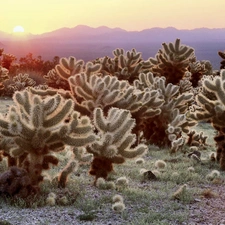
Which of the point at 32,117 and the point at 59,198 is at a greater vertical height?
the point at 32,117

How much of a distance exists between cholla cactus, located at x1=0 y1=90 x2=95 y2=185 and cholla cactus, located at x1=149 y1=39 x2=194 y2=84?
28.0 ft

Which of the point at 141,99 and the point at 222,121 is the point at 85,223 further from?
the point at 141,99

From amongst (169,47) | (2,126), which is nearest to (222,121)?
(2,126)

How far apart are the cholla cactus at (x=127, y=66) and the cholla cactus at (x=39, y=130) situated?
909 centimetres

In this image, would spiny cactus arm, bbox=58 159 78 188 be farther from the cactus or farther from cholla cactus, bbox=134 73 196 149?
cholla cactus, bbox=134 73 196 149

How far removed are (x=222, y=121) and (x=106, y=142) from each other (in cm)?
220

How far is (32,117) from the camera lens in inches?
215

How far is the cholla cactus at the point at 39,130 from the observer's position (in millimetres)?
5445

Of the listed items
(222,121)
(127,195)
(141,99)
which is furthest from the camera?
(141,99)

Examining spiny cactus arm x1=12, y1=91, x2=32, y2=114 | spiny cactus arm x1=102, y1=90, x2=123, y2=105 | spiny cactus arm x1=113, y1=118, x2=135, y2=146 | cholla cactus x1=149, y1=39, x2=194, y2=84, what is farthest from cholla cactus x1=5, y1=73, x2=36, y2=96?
spiny cactus arm x1=12, y1=91, x2=32, y2=114

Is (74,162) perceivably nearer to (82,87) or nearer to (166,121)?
(82,87)

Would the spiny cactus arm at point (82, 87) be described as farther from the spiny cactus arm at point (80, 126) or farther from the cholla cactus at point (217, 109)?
the spiny cactus arm at point (80, 126)

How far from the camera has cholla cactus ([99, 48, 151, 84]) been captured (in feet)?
48.5

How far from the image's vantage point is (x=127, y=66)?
15078mm
